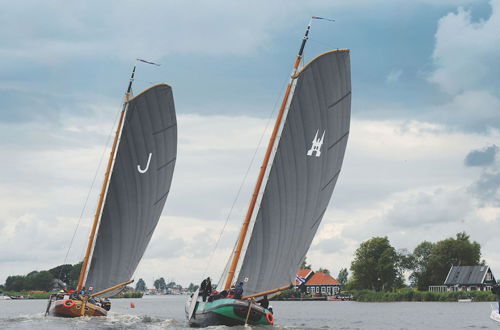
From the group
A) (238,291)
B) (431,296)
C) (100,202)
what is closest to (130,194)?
(100,202)

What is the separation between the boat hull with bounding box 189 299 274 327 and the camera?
3344cm

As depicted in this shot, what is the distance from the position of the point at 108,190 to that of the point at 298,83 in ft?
58.7

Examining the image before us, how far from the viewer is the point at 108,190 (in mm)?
48094

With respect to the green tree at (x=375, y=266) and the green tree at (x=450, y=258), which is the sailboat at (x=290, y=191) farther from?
the green tree at (x=450, y=258)

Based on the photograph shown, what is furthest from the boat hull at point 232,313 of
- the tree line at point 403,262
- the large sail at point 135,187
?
the tree line at point 403,262

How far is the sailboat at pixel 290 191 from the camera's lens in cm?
3469

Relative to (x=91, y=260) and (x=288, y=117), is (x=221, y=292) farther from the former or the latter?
(x=91, y=260)

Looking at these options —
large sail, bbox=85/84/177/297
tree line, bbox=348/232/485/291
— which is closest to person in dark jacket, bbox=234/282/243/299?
large sail, bbox=85/84/177/297

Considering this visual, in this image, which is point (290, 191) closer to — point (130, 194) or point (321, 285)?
point (130, 194)

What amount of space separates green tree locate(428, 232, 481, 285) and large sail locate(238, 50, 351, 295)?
121499 millimetres

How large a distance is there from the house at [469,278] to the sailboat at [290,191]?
11120 cm

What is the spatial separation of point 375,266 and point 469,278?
17981 mm

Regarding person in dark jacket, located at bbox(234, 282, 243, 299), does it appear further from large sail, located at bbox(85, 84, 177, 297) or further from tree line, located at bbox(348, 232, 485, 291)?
tree line, located at bbox(348, 232, 485, 291)

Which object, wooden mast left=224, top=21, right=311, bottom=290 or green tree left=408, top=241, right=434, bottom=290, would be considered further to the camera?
green tree left=408, top=241, right=434, bottom=290
